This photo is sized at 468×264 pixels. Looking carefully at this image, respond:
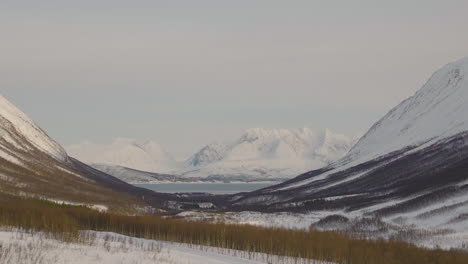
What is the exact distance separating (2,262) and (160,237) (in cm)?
2295

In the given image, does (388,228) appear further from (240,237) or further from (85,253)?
(85,253)

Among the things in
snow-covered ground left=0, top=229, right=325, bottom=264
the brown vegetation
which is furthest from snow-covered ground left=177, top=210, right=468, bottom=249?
snow-covered ground left=0, top=229, right=325, bottom=264

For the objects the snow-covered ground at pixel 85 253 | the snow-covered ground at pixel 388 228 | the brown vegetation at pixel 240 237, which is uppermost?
the snow-covered ground at pixel 388 228

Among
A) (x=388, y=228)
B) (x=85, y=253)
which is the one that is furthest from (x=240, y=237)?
(x=388, y=228)

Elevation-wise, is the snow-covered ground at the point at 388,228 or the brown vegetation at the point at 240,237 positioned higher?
the snow-covered ground at the point at 388,228

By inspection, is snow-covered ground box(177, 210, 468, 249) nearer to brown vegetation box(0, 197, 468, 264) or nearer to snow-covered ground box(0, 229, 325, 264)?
brown vegetation box(0, 197, 468, 264)

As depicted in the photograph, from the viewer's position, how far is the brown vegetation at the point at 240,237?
4334 centimetres

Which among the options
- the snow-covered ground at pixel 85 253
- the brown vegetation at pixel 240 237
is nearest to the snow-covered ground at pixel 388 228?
the brown vegetation at pixel 240 237

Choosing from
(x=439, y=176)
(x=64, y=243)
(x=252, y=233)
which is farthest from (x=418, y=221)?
(x=64, y=243)

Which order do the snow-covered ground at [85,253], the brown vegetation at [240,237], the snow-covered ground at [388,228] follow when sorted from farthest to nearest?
the snow-covered ground at [388,228] < the brown vegetation at [240,237] < the snow-covered ground at [85,253]

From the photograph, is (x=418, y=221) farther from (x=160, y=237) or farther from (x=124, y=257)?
(x=124, y=257)

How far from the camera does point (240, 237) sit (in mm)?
50312

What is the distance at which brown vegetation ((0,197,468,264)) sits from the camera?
43.3 metres

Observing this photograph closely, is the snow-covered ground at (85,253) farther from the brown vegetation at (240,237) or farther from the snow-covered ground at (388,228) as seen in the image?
the snow-covered ground at (388,228)
